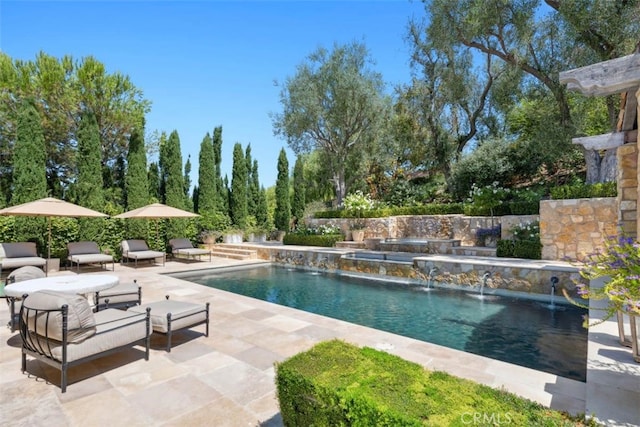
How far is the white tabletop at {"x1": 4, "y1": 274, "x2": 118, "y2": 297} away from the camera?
13.1 ft

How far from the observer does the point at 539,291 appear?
7.26 meters

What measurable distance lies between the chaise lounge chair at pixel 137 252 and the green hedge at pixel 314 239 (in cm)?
601

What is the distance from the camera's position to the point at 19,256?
9.47m

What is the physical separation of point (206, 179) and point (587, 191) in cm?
1533

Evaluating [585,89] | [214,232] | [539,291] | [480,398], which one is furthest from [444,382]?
[214,232]

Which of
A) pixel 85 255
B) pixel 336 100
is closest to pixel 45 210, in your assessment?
pixel 85 255

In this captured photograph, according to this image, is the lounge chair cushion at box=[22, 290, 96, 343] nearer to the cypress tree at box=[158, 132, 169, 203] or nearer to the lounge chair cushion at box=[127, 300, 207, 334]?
the lounge chair cushion at box=[127, 300, 207, 334]

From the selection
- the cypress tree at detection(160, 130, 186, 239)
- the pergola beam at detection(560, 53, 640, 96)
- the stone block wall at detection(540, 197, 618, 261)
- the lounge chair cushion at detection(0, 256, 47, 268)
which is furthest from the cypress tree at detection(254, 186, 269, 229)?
the pergola beam at detection(560, 53, 640, 96)

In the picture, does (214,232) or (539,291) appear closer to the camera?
(539,291)

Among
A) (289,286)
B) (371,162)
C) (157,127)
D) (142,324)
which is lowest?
(289,286)

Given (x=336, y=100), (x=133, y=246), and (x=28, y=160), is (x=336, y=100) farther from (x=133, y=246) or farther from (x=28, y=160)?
(x=28, y=160)

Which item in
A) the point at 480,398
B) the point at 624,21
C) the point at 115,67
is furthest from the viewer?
the point at 115,67

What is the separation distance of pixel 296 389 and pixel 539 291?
23.8 ft

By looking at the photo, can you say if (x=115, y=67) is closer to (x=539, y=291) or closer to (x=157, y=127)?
(x=157, y=127)
